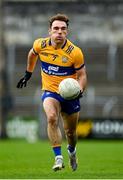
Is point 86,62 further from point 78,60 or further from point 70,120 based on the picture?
point 78,60

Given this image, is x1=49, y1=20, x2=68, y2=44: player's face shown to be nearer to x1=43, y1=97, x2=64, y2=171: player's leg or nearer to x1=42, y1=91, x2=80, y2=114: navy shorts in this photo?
x1=42, y1=91, x2=80, y2=114: navy shorts

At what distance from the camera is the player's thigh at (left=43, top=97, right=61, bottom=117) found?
40.3 ft

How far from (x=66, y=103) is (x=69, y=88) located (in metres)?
0.65

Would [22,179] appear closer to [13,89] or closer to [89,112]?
[89,112]

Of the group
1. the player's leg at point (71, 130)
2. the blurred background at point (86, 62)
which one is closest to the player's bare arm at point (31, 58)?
the player's leg at point (71, 130)

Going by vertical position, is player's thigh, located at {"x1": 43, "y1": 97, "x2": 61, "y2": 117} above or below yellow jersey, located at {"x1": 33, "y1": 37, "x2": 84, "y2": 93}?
below

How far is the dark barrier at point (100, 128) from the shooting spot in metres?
29.8

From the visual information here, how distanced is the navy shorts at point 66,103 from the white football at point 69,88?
1.12 ft

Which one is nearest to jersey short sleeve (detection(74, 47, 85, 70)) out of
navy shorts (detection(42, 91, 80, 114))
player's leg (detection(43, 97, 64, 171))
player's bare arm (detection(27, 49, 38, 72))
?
navy shorts (detection(42, 91, 80, 114))

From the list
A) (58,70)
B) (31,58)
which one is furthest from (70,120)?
(31,58)

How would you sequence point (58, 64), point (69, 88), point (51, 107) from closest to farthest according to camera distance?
point (69, 88) < point (51, 107) < point (58, 64)

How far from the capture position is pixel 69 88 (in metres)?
12.1

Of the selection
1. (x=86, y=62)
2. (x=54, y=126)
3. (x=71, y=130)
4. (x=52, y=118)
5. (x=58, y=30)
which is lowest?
(x=86, y=62)

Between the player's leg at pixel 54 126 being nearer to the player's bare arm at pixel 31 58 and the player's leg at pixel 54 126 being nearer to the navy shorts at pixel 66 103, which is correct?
the navy shorts at pixel 66 103
